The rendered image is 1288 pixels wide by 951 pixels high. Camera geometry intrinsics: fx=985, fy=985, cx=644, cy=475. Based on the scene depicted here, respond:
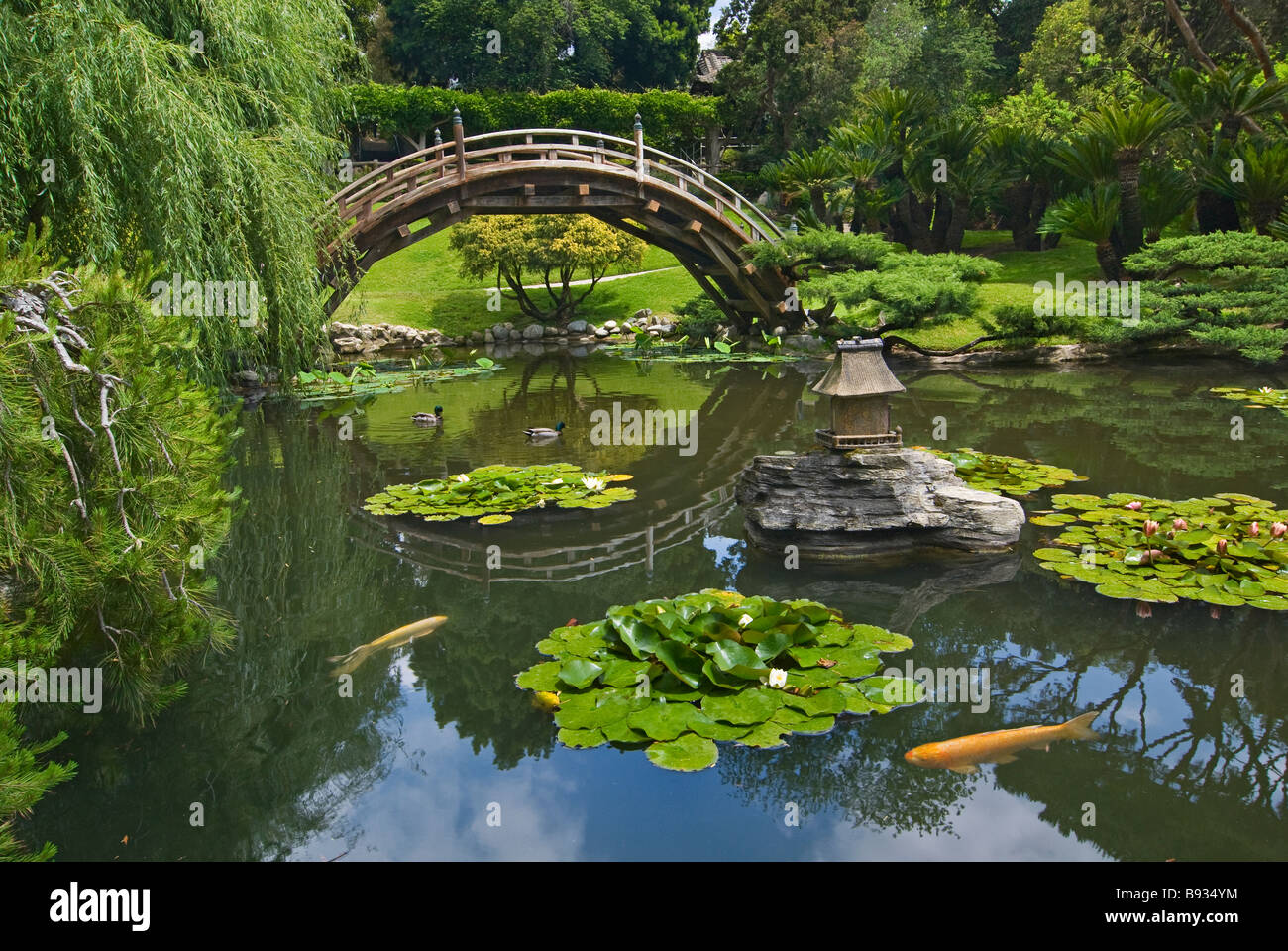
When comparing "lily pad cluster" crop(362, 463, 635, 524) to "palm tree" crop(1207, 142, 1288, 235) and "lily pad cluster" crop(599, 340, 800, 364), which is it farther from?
"palm tree" crop(1207, 142, 1288, 235)

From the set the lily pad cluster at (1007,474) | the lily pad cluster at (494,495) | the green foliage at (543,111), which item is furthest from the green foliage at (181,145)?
the green foliage at (543,111)

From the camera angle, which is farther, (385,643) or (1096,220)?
(1096,220)

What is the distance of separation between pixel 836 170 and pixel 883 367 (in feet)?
50.5

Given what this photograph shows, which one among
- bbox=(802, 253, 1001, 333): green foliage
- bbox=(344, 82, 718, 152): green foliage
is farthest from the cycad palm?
bbox=(344, 82, 718, 152): green foliage

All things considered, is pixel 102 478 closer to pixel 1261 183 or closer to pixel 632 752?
pixel 632 752

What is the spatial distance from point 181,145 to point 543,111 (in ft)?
89.3

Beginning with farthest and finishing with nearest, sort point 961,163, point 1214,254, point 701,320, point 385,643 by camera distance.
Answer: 1. point 701,320
2. point 961,163
3. point 1214,254
4. point 385,643

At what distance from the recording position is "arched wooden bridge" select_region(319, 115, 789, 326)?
51.7 ft

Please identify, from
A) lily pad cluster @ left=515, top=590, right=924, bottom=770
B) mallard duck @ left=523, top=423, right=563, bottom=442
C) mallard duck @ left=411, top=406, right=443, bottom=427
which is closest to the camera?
lily pad cluster @ left=515, top=590, right=924, bottom=770

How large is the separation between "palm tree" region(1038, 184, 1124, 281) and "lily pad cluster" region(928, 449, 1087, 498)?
10127 mm

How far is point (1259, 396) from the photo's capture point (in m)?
12.6

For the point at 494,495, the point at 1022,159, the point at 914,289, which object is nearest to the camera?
the point at 494,495

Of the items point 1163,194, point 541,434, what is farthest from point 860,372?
point 1163,194

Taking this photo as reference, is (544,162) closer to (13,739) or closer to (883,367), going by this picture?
(883,367)
